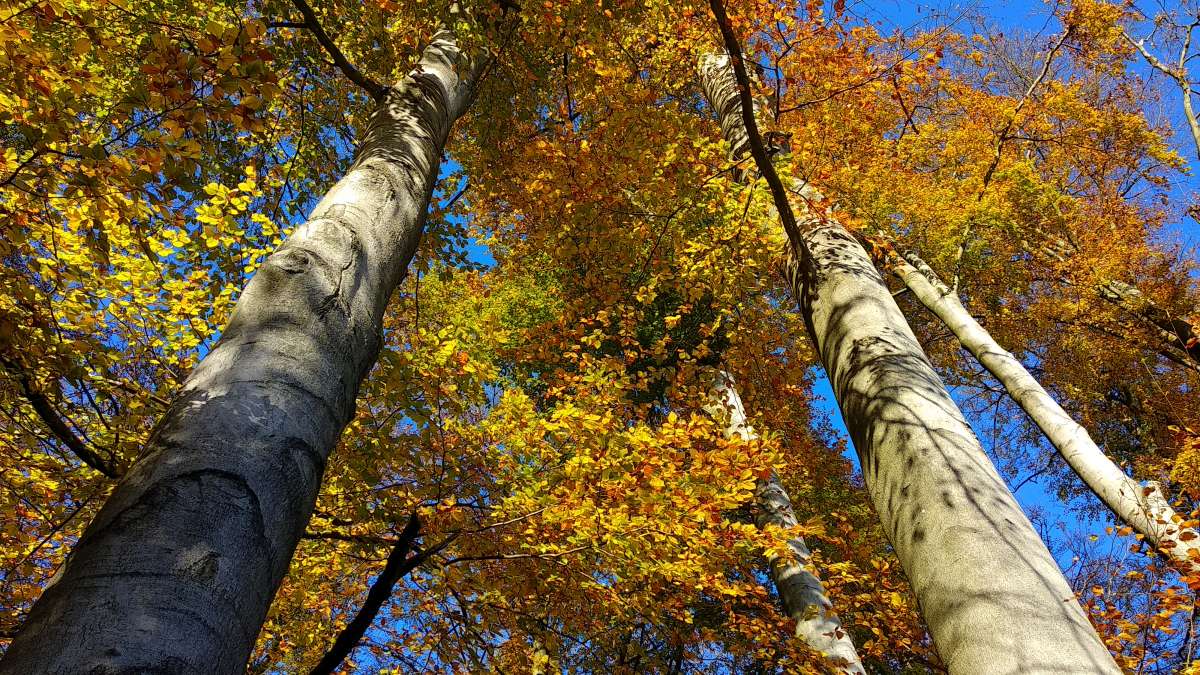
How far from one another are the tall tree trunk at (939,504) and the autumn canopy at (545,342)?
13mm

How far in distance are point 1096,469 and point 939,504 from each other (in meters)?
5.24

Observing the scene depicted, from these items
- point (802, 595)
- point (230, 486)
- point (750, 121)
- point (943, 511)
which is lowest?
point (230, 486)

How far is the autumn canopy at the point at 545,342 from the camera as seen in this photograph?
159cm

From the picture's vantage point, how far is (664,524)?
5113mm

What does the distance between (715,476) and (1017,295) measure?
13.4 metres

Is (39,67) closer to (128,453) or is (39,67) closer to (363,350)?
(128,453)

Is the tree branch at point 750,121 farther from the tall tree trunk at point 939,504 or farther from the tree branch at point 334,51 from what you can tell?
the tree branch at point 334,51

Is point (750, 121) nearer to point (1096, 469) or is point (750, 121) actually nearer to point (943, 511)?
point (943, 511)

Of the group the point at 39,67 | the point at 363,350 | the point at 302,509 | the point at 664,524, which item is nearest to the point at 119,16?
the point at 39,67

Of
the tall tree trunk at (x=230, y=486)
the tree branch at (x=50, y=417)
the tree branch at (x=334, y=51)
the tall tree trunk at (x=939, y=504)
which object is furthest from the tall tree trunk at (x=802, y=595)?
the tree branch at (x=50, y=417)

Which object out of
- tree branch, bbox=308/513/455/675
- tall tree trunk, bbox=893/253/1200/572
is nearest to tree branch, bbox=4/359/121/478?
tree branch, bbox=308/513/455/675

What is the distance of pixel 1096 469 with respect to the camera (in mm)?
5664

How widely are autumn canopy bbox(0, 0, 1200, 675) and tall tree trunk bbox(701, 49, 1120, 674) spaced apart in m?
0.01

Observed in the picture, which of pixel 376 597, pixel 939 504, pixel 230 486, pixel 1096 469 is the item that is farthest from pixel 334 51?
pixel 1096 469
